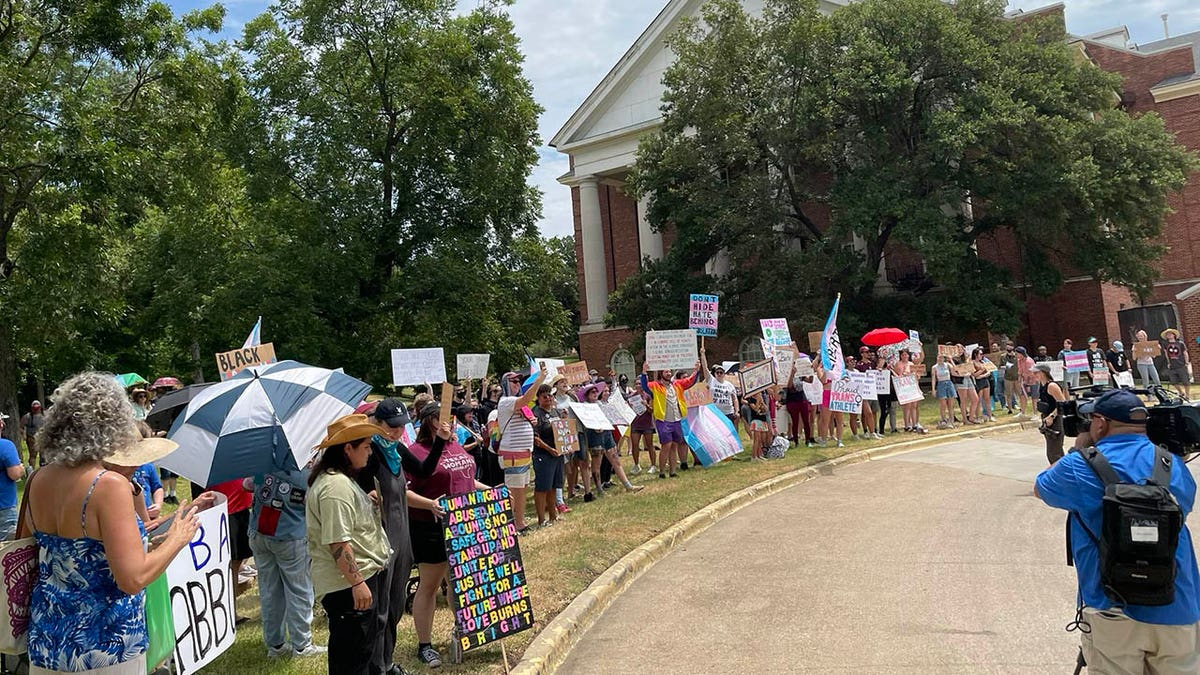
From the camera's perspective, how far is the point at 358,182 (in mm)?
28500

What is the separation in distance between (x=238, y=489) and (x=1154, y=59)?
43.2 meters

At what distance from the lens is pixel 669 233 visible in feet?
136

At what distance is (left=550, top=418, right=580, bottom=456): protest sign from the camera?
33.3ft

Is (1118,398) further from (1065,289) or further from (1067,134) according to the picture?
(1065,289)

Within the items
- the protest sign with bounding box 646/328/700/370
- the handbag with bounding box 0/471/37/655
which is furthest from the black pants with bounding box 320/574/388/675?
the protest sign with bounding box 646/328/700/370

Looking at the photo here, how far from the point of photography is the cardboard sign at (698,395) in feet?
45.2

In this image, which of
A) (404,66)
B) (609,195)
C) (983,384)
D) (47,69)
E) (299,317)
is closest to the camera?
(47,69)

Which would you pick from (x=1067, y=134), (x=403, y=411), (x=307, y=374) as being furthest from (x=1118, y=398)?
(x=1067, y=134)

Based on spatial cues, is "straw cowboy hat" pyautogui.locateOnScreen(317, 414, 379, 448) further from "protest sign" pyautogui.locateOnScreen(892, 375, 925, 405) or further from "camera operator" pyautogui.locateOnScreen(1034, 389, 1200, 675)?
"protest sign" pyautogui.locateOnScreen(892, 375, 925, 405)

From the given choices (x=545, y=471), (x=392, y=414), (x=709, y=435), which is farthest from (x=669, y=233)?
(x=392, y=414)

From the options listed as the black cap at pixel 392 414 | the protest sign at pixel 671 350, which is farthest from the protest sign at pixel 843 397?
the black cap at pixel 392 414

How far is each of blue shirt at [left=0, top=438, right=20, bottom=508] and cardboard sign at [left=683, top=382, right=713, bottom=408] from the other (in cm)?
934

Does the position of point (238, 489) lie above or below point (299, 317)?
below

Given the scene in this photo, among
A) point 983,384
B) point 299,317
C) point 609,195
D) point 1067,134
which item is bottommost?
point 983,384
